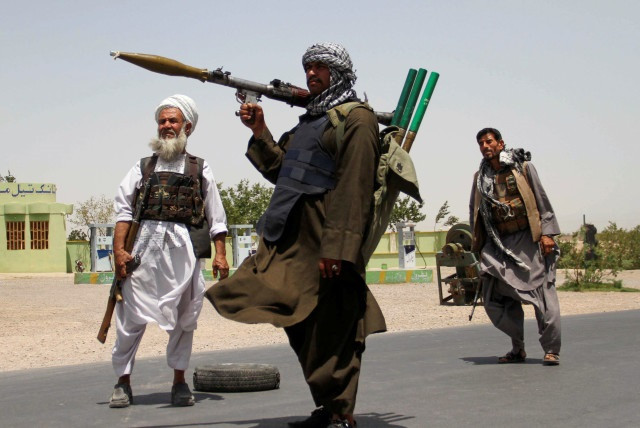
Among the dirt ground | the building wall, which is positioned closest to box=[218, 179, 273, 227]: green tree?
the building wall

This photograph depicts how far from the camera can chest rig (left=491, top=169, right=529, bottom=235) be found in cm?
815

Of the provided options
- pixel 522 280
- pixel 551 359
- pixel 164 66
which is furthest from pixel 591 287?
pixel 164 66

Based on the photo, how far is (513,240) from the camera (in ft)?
26.9

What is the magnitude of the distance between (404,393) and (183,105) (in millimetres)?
2373

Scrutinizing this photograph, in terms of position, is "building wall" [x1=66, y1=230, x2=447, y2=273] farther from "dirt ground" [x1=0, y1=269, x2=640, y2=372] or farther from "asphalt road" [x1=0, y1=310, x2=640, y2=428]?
"asphalt road" [x1=0, y1=310, x2=640, y2=428]

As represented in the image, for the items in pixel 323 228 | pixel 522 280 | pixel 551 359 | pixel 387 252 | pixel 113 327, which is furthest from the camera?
pixel 387 252

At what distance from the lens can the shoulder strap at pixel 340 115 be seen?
467 cm

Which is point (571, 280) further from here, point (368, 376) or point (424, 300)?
point (368, 376)

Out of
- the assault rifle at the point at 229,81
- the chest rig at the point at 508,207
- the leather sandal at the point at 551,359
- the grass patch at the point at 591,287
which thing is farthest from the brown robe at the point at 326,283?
the grass patch at the point at 591,287

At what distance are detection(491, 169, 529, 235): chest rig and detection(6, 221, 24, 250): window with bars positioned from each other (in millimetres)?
39439

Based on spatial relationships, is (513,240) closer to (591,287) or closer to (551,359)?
(551,359)

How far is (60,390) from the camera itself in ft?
22.0

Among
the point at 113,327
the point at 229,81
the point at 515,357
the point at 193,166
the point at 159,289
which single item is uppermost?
the point at 229,81

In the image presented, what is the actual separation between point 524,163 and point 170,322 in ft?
12.2
